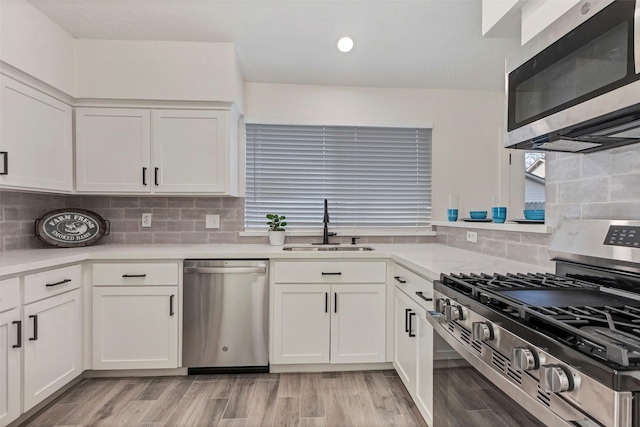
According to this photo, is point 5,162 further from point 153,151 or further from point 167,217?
point 167,217

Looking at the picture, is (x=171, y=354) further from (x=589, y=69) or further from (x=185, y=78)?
(x=589, y=69)

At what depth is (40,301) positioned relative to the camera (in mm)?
1829

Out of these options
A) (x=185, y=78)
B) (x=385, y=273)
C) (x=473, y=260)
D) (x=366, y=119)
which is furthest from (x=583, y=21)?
(x=185, y=78)

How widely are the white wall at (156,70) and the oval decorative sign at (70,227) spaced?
91 centimetres

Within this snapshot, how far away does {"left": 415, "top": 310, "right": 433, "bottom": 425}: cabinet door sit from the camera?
1.63 meters

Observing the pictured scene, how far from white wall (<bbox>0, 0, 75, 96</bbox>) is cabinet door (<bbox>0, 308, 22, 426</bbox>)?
1.43 metres

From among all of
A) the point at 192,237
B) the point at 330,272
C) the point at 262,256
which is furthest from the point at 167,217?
the point at 330,272

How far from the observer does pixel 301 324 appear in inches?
92.2

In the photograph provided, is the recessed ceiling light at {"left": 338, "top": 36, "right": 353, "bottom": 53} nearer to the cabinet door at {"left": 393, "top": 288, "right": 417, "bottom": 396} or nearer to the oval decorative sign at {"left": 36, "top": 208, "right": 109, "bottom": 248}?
the cabinet door at {"left": 393, "top": 288, "right": 417, "bottom": 396}

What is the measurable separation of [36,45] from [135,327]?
1932 millimetres

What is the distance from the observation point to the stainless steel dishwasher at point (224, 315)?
7.47 ft

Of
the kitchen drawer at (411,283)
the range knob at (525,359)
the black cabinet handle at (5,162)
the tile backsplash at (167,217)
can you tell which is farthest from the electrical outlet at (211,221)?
the range knob at (525,359)

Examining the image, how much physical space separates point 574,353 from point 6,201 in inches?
124

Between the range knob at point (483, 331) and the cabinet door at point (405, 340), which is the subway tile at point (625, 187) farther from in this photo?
the cabinet door at point (405, 340)
